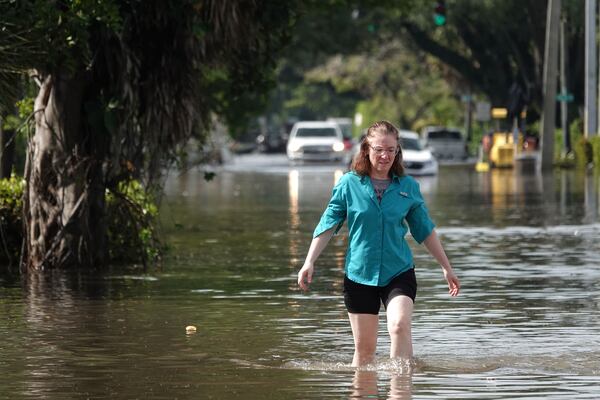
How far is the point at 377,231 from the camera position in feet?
33.9

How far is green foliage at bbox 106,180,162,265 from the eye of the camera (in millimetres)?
18766

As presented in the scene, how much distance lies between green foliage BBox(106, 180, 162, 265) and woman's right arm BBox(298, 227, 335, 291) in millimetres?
8371

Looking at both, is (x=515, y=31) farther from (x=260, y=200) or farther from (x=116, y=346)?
(x=116, y=346)

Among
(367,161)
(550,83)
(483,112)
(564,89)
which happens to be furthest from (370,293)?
(564,89)

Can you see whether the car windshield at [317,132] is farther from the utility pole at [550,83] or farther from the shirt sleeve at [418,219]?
the shirt sleeve at [418,219]

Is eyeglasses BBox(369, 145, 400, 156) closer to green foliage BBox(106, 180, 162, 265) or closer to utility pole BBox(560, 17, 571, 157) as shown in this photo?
green foliage BBox(106, 180, 162, 265)

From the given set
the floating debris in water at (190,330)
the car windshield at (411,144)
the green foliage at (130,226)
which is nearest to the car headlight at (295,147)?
the car windshield at (411,144)

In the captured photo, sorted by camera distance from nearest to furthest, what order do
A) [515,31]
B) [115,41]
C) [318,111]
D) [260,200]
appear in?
[115,41]
[260,200]
[515,31]
[318,111]

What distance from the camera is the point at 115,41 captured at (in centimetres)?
1766

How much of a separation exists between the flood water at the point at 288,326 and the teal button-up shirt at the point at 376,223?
64 centimetres

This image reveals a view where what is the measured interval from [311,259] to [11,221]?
9.11m

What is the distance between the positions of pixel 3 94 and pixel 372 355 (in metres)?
6.74

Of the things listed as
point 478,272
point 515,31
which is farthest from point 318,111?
point 478,272

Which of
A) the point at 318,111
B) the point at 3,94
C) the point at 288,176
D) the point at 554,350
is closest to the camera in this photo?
the point at 554,350
